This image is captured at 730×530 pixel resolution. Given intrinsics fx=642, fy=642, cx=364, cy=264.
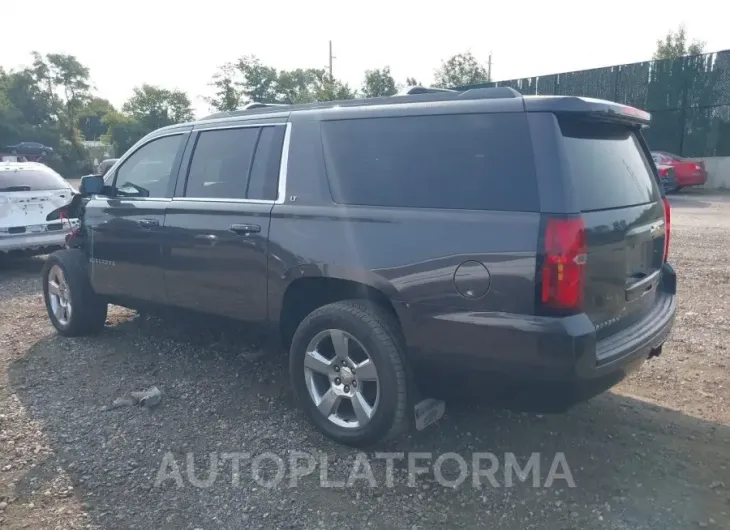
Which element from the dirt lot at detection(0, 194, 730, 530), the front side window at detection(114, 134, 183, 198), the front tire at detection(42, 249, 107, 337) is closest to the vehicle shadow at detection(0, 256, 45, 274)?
the front tire at detection(42, 249, 107, 337)

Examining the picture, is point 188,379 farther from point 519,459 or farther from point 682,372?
point 682,372

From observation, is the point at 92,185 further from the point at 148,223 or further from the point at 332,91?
the point at 332,91

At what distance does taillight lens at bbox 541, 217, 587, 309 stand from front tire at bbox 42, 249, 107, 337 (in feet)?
13.4

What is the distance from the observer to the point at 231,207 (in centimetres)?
423

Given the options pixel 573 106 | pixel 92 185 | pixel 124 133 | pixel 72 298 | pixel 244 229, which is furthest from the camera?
pixel 124 133

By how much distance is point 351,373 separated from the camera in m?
3.61

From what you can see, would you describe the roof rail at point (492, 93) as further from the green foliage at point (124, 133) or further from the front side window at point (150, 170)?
the green foliage at point (124, 133)

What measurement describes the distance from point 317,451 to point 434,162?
1.76 meters

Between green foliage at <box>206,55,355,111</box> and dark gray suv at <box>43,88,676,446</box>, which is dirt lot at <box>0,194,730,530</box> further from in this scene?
green foliage at <box>206,55,355,111</box>

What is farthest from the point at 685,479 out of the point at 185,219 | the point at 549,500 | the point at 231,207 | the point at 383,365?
the point at 185,219

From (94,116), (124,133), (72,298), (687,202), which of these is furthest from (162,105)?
(72,298)

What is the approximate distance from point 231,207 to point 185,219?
48 cm

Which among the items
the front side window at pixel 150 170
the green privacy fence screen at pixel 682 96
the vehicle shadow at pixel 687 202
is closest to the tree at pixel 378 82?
the green privacy fence screen at pixel 682 96

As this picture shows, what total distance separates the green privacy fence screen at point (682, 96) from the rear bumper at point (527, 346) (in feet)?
64.5
